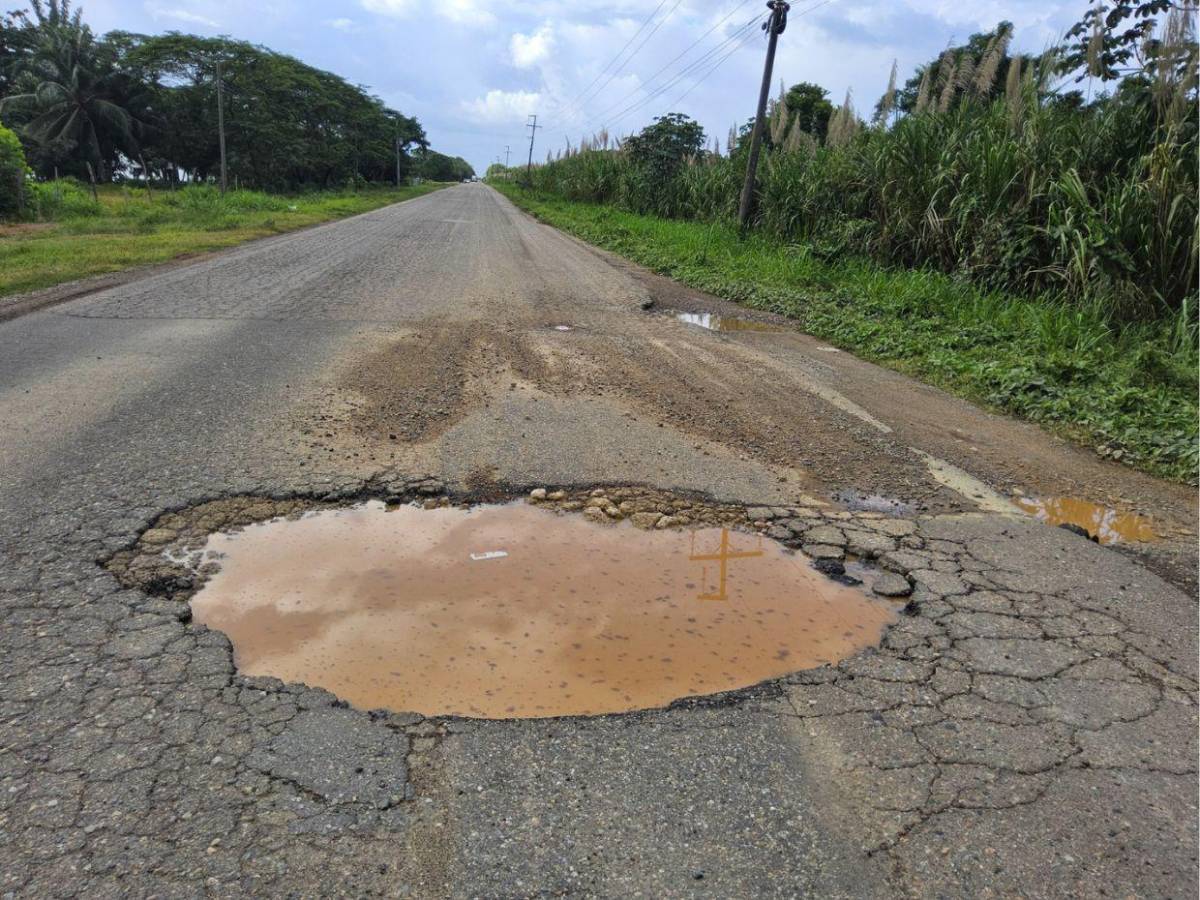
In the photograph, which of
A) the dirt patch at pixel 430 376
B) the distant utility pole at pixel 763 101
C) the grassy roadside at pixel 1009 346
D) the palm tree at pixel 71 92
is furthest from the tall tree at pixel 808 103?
the palm tree at pixel 71 92

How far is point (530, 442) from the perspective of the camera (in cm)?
491

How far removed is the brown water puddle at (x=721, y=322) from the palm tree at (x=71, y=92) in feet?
145

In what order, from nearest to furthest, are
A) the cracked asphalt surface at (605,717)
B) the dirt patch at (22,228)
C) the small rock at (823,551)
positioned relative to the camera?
the cracked asphalt surface at (605,717)
the small rock at (823,551)
the dirt patch at (22,228)

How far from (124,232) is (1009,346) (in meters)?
18.4

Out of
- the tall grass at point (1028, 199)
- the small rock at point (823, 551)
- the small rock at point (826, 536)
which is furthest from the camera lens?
the tall grass at point (1028, 199)

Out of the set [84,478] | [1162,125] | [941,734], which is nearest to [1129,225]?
[1162,125]

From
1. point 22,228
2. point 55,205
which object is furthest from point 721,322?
point 55,205

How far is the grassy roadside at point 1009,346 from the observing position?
5688mm

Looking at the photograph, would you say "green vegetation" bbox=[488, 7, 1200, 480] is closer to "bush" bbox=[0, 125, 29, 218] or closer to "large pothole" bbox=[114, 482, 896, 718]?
"large pothole" bbox=[114, 482, 896, 718]

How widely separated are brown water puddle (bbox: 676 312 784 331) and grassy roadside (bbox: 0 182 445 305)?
24.5 feet

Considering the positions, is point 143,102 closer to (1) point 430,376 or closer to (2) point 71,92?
(2) point 71,92

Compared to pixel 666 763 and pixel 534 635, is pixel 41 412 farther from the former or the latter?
pixel 666 763

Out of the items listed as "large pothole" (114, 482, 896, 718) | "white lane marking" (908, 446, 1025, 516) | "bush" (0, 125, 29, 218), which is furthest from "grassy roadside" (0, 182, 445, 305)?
"white lane marking" (908, 446, 1025, 516)

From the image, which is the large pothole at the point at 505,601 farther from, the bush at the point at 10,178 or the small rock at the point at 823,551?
the bush at the point at 10,178
